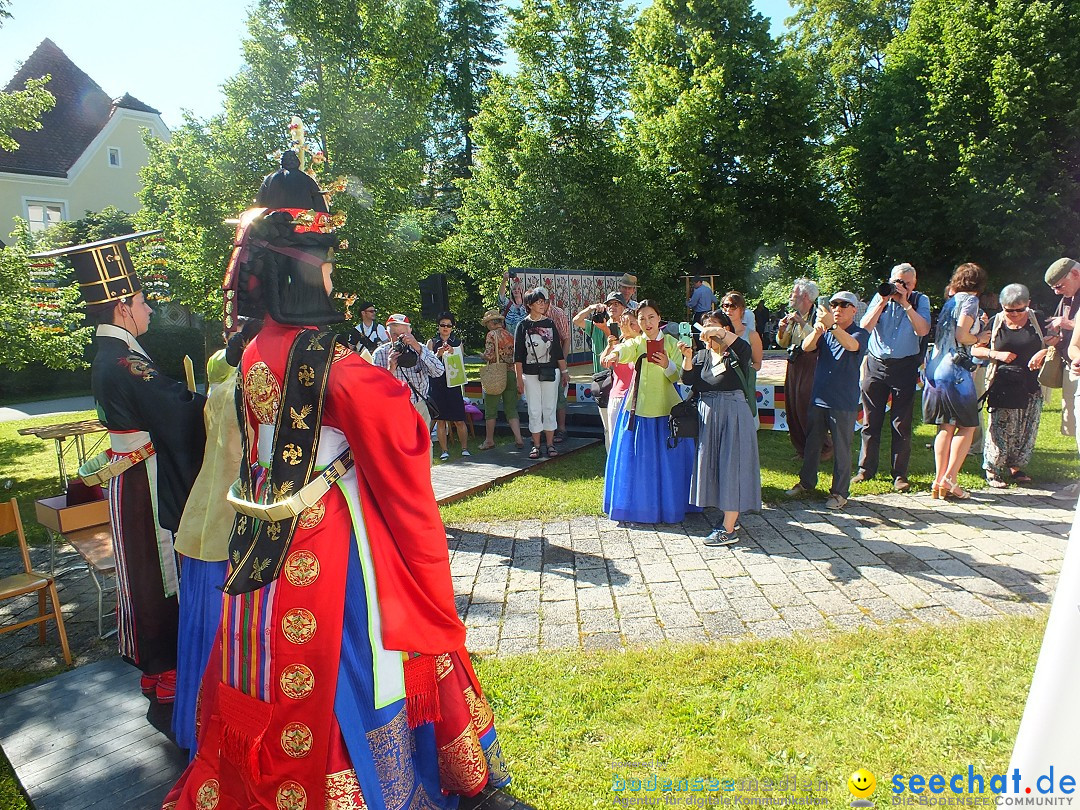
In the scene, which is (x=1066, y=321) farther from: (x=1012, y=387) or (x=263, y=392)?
(x=263, y=392)

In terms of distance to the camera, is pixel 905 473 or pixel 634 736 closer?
pixel 634 736

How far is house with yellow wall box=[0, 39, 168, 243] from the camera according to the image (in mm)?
23500

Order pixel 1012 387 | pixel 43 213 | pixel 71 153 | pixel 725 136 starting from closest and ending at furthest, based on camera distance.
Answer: pixel 1012 387, pixel 725 136, pixel 43 213, pixel 71 153

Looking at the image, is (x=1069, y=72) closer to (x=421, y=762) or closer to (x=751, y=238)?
(x=751, y=238)

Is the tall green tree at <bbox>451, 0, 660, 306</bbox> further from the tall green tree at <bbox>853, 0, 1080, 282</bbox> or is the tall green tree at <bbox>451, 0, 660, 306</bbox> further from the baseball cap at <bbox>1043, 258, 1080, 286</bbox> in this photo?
the baseball cap at <bbox>1043, 258, 1080, 286</bbox>

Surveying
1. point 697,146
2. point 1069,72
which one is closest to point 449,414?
point 697,146

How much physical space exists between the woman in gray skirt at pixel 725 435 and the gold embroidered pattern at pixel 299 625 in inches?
152

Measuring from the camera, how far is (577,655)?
386 centimetres

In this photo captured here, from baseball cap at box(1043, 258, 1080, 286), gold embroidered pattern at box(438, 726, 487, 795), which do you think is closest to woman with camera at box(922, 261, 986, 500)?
baseball cap at box(1043, 258, 1080, 286)

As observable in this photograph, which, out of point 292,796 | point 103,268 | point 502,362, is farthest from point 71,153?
point 292,796

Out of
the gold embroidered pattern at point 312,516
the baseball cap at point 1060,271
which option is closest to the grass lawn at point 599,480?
the baseball cap at point 1060,271

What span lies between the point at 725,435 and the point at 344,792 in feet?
13.1

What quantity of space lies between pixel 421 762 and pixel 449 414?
7.03 metres

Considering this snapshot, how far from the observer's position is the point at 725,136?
23.0 m
